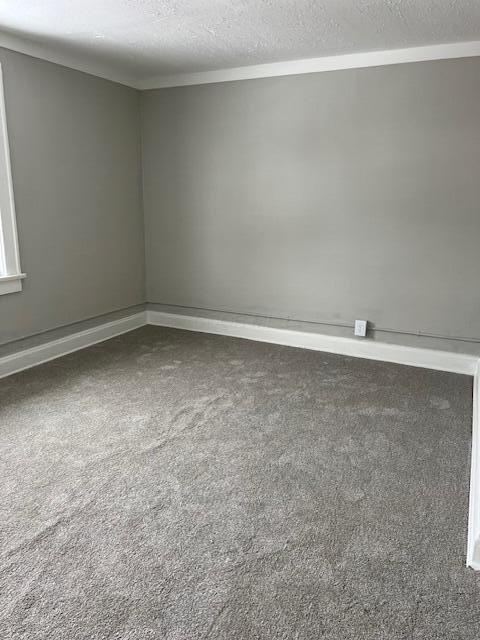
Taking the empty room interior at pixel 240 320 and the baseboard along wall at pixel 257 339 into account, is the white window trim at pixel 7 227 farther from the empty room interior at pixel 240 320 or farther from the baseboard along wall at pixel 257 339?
the baseboard along wall at pixel 257 339

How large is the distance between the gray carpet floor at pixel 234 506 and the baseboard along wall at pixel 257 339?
6.4 inches

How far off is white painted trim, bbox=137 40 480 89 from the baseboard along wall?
6.89ft

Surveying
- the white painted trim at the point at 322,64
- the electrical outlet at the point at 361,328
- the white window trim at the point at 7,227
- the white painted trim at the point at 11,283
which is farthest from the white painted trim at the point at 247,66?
the electrical outlet at the point at 361,328

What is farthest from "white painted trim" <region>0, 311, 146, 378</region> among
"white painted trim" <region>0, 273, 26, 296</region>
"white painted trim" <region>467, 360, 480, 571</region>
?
"white painted trim" <region>467, 360, 480, 571</region>

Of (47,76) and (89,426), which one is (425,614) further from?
(47,76)

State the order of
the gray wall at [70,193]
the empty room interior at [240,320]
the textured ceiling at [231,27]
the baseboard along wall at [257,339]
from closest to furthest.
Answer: the empty room interior at [240,320] → the textured ceiling at [231,27] → the gray wall at [70,193] → the baseboard along wall at [257,339]

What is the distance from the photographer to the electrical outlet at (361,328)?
12.8 ft

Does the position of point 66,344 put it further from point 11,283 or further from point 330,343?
point 330,343

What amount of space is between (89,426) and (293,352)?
1900 millimetres

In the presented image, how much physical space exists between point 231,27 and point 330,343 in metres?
2.45

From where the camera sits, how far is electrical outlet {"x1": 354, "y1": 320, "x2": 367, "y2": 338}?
3.89 metres

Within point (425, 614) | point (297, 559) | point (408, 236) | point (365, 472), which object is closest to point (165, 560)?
point (297, 559)

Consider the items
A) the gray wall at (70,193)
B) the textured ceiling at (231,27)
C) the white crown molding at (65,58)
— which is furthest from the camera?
the gray wall at (70,193)

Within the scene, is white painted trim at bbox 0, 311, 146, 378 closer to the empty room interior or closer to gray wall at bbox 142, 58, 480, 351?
the empty room interior
